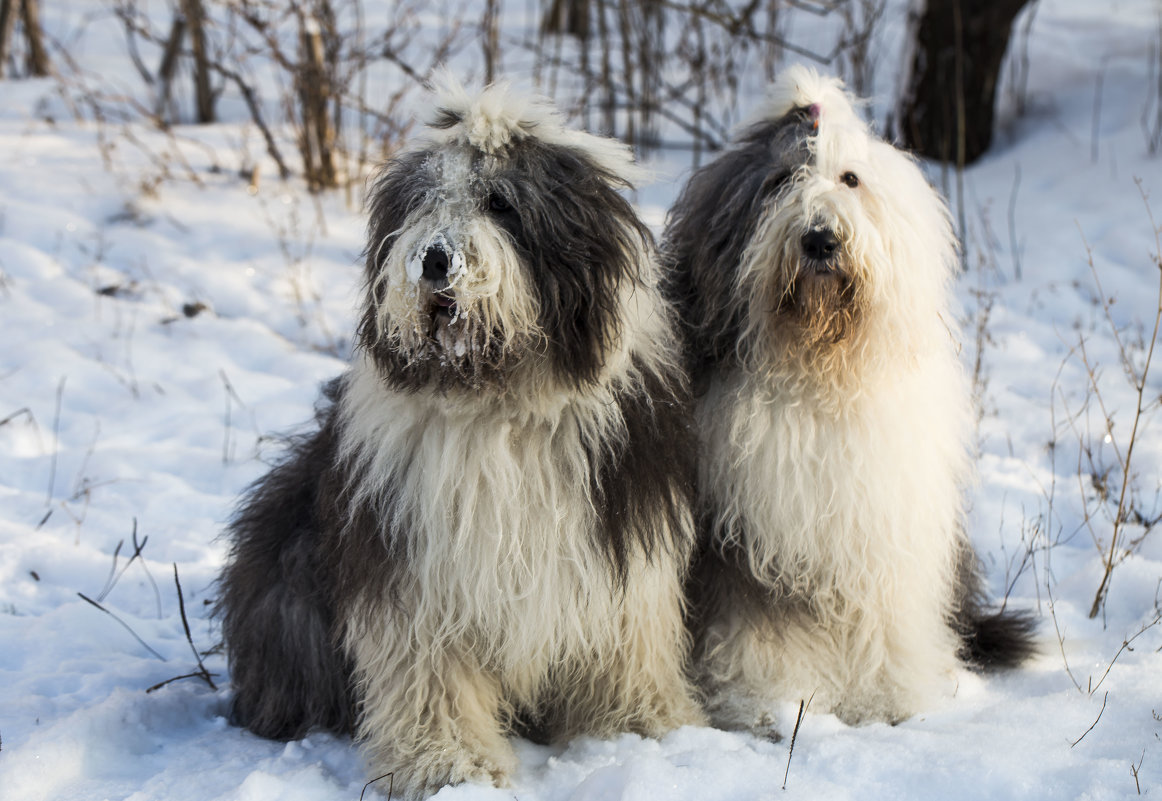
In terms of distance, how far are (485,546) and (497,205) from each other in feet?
2.62

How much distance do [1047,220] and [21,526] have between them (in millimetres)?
5576

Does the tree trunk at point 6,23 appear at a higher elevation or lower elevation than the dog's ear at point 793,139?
lower

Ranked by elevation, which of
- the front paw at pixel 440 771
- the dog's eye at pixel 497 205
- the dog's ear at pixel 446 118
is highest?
the dog's ear at pixel 446 118

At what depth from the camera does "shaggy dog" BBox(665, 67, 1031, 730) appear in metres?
2.81

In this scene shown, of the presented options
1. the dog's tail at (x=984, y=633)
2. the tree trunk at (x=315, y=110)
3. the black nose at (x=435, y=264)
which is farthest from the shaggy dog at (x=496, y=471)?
the tree trunk at (x=315, y=110)

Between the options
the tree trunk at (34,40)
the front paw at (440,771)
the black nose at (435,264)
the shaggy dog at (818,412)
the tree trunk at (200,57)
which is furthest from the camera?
the tree trunk at (34,40)

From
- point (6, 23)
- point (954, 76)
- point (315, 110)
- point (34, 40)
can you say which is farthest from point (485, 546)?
point (6, 23)

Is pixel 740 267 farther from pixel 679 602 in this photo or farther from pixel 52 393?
pixel 52 393

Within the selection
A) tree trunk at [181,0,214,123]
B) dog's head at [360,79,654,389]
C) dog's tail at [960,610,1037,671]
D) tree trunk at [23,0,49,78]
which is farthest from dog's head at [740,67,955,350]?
tree trunk at [23,0,49,78]

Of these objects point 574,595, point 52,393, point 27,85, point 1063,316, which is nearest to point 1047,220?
point 1063,316

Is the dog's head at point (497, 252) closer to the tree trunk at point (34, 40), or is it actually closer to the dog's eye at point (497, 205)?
the dog's eye at point (497, 205)

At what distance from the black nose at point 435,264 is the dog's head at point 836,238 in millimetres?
880

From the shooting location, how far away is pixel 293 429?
3492mm

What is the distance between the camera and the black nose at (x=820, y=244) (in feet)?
8.94
